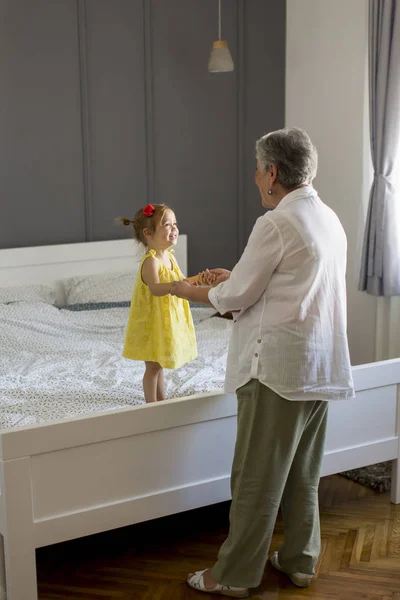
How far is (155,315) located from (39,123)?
205 centimetres

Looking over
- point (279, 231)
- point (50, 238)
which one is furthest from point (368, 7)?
point (279, 231)

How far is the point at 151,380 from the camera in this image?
9.71 ft

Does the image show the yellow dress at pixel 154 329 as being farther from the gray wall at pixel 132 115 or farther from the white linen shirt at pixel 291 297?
the gray wall at pixel 132 115

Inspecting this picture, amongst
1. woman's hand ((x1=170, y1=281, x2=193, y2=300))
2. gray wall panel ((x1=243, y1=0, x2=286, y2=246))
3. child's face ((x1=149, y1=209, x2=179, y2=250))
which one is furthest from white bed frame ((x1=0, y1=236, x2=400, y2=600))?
gray wall panel ((x1=243, y1=0, x2=286, y2=246))

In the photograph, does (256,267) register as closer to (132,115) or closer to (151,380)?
(151,380)

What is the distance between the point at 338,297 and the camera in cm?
241

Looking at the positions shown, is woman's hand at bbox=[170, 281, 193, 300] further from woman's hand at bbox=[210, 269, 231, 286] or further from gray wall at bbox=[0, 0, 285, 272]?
gray wall at bbox=[0, 0, 285, 272]

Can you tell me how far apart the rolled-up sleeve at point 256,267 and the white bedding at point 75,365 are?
87 centimetres

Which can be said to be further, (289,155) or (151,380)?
(151,380)

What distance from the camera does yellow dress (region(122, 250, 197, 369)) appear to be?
2893mm

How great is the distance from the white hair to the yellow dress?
73 cm

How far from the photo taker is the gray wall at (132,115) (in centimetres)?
450

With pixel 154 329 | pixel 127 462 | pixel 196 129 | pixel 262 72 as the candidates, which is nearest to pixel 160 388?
pixel 154 329

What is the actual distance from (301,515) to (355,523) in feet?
1.96
